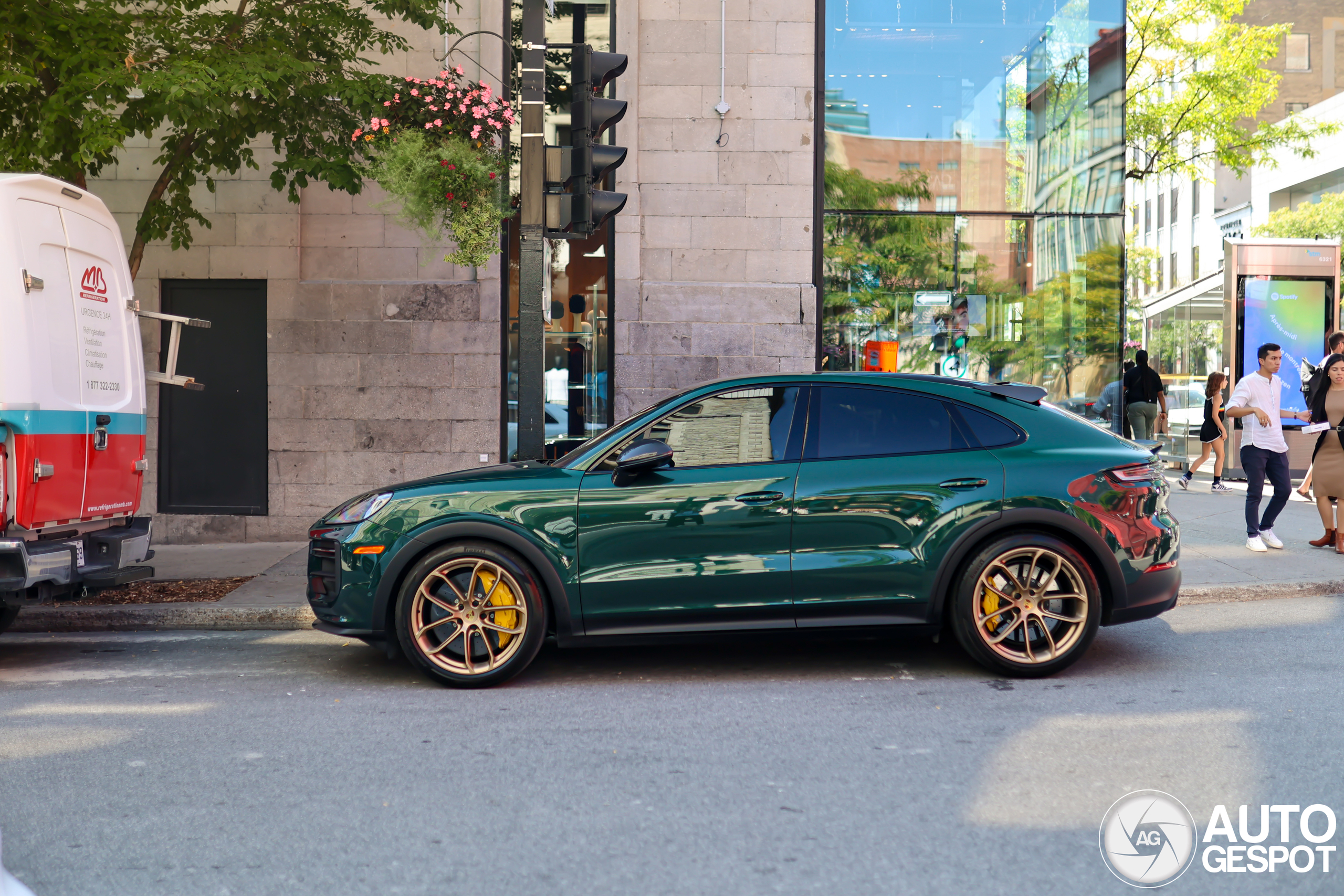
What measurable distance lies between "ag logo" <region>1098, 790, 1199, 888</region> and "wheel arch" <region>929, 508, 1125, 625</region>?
173cm

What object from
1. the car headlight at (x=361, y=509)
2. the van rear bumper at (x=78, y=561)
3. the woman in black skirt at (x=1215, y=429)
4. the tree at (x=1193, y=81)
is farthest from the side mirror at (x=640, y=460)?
the tree at (x=1193, y=81)

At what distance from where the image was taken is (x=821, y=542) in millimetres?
5695

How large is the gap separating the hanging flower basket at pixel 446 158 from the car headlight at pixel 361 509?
266 centimetres

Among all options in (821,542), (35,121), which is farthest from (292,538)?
(821,542)

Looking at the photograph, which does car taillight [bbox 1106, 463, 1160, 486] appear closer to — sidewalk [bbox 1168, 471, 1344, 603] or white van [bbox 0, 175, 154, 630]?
sidewalk [bbox 1168, 471, 1344, 603]

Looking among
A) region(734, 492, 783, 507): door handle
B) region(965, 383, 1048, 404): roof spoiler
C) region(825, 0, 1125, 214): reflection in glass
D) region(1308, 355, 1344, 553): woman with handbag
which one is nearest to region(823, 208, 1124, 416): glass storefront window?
region(825, 0, 1125, 214): reflection in glass

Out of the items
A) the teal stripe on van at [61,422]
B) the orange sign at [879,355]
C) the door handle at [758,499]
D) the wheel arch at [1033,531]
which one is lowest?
the wheel arch at [1033,531]

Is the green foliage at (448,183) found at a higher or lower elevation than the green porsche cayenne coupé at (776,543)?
higher

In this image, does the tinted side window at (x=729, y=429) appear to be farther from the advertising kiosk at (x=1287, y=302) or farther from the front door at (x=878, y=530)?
the advertising kiosk at (x=1287, y=302)

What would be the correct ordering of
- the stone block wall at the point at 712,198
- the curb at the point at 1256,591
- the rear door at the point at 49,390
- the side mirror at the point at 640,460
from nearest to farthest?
the side mirror at the point at 640,460, the rear door at the point at 49,390, the curb at the point at 1256,591, the stone block wall at the point at 712,198

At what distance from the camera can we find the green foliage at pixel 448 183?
7895 millimetres

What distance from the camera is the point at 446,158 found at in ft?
25.9

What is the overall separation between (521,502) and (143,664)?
274cm

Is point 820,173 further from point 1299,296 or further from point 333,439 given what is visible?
point 1299,296
